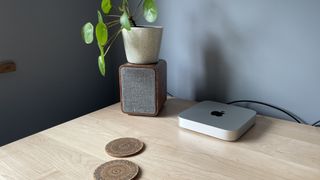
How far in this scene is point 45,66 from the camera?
1.24 meters

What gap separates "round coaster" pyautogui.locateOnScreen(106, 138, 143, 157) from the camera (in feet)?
2.62

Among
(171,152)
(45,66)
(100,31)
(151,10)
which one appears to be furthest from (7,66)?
(171,152)

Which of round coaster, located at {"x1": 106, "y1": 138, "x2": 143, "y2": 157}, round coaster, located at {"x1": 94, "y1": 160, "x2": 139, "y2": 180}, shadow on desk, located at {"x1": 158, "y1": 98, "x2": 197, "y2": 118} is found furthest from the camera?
shadow on desk, located at {"x1": 158, "y1": 98, "x2": 197, "y2": 118}

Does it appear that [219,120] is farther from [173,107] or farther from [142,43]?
[142,43]

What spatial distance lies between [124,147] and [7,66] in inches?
23.4

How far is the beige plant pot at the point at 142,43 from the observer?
972mm

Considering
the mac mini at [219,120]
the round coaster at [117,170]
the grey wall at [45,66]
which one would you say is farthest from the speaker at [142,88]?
the grey wall at [45,66]

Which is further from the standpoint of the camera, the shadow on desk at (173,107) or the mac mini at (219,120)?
the shadow on desk at (173,107)

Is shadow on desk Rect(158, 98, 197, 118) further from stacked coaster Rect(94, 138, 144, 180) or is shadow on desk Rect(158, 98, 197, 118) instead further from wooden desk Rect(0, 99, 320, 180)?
stacked coaster Rect(94, 138, 144, 180)

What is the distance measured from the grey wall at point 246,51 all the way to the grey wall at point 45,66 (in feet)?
1.26

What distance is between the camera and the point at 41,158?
78 centimetres

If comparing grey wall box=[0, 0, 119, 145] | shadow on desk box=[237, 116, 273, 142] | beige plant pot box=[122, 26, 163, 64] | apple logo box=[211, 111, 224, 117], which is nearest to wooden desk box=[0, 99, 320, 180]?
shadow on desk box=[237, 116, 273, 142]

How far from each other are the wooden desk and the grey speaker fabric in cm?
5

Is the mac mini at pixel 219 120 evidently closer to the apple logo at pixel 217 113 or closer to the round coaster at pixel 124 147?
the apple logo at pixel 217 113
